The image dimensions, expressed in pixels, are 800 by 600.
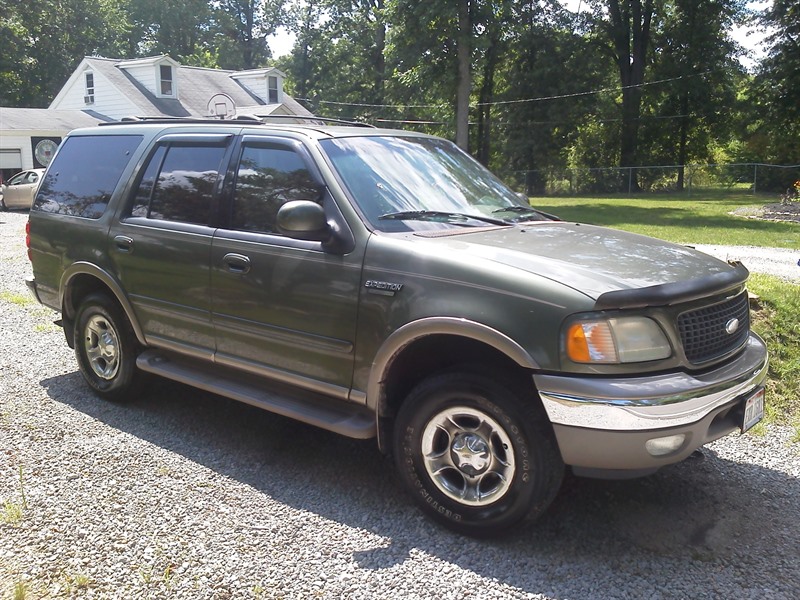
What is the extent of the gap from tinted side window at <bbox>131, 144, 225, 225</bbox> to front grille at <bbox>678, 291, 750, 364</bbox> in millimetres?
2891

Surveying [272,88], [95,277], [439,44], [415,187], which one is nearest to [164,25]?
[272,88]

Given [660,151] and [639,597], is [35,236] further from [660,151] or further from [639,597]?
[660,151]

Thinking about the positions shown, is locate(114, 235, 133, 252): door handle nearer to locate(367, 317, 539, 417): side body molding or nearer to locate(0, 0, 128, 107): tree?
locate(367, 317, 539, 417): side body molding

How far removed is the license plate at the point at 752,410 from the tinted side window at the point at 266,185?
8.07 feet

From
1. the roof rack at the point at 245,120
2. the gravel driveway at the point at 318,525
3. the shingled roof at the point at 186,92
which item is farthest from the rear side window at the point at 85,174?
the shingled roof at the point at 186,92

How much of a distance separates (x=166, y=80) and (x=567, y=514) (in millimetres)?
35796

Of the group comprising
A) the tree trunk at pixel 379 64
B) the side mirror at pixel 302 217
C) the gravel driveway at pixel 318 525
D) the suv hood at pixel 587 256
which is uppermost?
the tree trunk at pixel 379 64

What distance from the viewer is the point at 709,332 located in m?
3.50

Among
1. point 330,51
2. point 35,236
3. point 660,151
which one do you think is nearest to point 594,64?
point 660,151

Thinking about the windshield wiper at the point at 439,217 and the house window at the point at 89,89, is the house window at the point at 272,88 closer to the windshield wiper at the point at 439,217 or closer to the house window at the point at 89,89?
the house window at the point at 89,89

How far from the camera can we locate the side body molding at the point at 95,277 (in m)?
5.11

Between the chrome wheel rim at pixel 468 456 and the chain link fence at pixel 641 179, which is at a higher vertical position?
the chain link fence at pixel 641 179

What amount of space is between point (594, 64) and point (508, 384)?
139ft

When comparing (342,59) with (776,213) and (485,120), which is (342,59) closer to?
(485,120)
